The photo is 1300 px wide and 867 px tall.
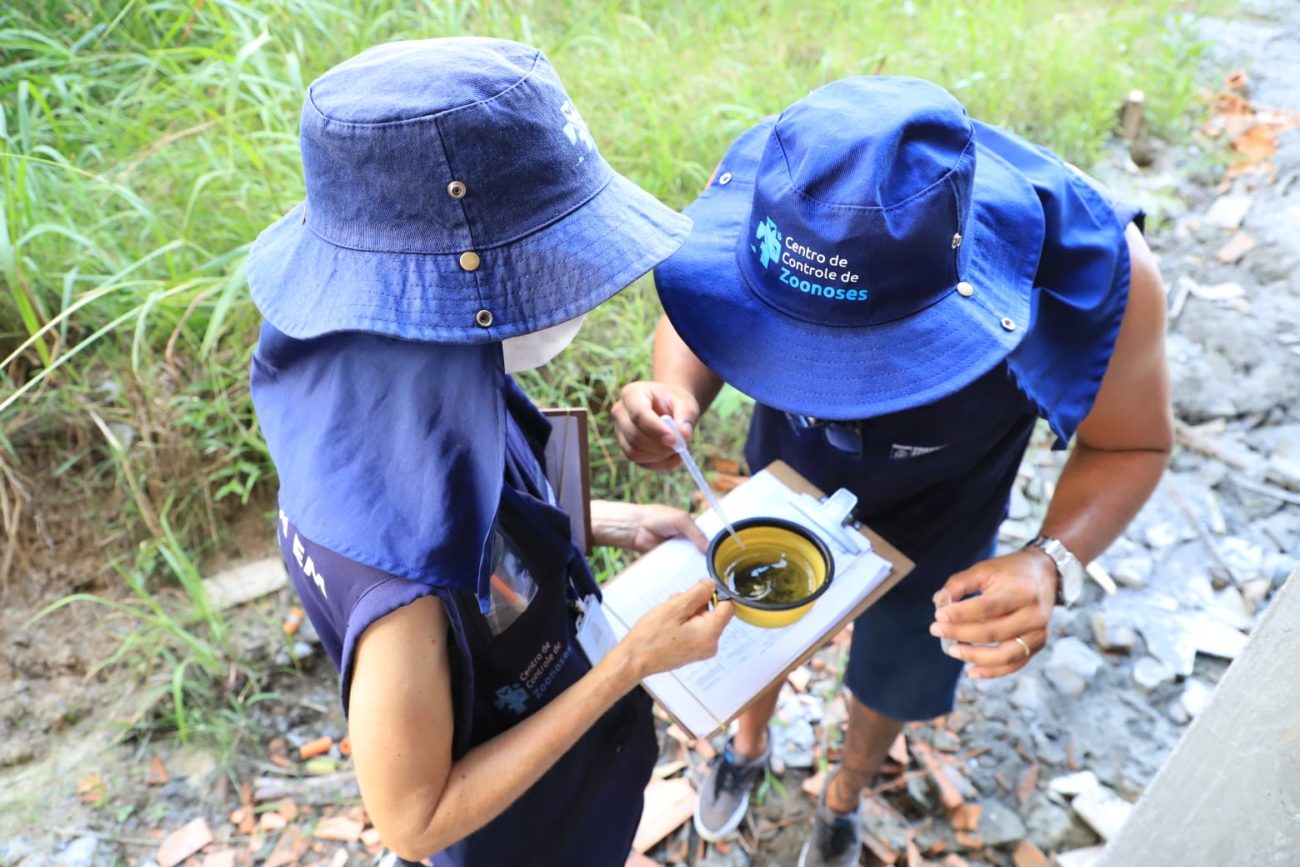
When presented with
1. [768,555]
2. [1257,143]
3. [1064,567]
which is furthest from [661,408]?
[1257,143]

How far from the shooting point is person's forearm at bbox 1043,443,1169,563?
5.40ft

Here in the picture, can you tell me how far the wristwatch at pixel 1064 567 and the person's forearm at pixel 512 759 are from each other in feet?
2.78

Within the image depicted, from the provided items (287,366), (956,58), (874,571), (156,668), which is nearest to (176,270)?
(156,668)

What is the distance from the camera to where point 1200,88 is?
17.0 ft

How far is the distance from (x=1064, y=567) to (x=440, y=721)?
3.84 ft

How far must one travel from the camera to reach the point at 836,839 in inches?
89.4

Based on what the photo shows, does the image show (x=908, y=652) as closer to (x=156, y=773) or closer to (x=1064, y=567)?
(x=1064, y=567)

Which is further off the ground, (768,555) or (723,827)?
(768,555)

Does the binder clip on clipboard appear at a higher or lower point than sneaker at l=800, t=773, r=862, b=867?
higher

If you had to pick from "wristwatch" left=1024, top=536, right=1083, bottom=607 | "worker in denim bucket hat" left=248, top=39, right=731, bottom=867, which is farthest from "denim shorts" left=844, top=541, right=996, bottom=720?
"worker in denim bucket hat" left=248, top=39, right=731, bottom=867

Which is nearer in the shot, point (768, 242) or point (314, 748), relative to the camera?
point (768, 242)

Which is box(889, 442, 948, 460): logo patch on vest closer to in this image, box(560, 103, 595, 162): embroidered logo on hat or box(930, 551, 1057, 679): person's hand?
box(930, 551, 1057, 679): person's hand

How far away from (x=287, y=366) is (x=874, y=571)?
1077 millimetres

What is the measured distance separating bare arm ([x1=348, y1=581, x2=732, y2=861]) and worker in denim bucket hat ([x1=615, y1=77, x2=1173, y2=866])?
413 millimetres
